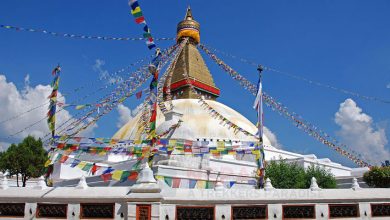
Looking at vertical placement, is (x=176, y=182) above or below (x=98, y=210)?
above

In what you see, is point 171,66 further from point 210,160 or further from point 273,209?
point 273,209

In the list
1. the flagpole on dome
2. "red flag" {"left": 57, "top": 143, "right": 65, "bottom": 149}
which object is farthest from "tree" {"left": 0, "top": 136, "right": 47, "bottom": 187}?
the flagpole on dome

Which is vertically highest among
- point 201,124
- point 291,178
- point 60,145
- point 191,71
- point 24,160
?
point 191,71

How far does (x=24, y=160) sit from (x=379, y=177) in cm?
2860

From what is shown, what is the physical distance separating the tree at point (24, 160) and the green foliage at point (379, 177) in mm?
27319

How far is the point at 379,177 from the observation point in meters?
19.8

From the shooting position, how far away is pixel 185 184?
22266 mm

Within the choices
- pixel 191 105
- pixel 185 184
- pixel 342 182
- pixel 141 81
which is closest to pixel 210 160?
pixel 185 184

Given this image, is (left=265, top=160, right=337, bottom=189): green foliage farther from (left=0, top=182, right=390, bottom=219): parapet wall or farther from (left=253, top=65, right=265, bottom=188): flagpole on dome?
(left=0, top=182, right=390, bottom=219): parapet wall

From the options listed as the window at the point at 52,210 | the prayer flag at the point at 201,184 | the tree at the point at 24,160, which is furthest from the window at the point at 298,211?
the tree at the point at 24,160

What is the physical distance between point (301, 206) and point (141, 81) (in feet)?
50.3

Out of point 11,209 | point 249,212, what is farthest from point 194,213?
point 11,209

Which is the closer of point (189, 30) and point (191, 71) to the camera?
point (191, 71)

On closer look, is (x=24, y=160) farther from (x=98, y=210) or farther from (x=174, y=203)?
(x=174, y=203)
